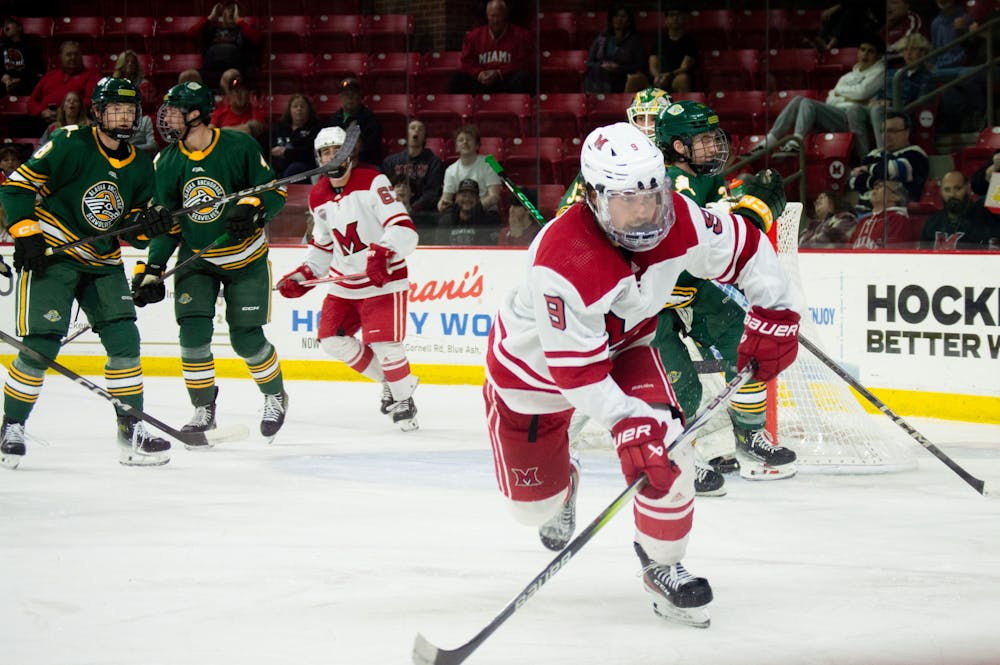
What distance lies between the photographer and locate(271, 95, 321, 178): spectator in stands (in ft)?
23.7

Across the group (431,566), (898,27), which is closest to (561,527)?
(431,566)

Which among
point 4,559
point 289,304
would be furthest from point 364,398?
point 4,559

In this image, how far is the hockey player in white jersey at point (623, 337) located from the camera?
241cm

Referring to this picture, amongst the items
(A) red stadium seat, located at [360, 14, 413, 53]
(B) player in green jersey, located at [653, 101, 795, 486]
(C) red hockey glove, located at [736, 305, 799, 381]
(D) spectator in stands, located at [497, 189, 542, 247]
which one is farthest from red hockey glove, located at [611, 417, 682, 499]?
(A) red stadium seat, located at [360, 14, 413, 53]

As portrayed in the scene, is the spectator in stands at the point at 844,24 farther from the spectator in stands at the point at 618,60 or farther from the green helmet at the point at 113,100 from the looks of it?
the green helmet at the point at 113,100

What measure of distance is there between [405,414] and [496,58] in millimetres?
2831

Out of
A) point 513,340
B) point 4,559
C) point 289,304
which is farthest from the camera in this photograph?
point 289,304

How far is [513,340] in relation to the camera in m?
2.74

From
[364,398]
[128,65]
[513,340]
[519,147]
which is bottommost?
[364,398]

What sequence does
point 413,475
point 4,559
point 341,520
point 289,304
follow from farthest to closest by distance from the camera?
point 289,304 < point 413,475 < point 341,520 < point 4,559

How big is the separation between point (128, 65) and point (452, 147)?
2216 mm

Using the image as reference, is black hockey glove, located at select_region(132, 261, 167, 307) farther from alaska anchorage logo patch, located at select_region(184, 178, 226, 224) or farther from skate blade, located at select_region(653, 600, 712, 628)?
skate blade, located at select_region(653, 600, 712, 628)

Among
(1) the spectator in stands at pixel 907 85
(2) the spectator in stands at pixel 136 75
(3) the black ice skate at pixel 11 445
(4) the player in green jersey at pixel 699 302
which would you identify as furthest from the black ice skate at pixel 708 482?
(2) the spectator in stands at pixel 136 75

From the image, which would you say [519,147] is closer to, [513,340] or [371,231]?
[371,231]
